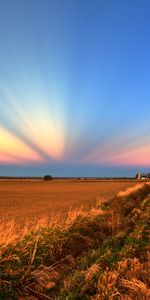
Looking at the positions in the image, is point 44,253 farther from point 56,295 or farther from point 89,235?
point 89,235

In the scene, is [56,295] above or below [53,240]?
below

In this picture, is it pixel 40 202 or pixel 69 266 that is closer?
pixel 69 266

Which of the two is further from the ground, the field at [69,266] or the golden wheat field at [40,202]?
the golden wheat field at [40,202]

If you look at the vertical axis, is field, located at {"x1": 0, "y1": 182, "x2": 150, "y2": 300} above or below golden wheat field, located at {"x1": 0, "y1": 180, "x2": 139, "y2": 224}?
below

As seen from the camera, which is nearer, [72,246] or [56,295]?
[56,295]

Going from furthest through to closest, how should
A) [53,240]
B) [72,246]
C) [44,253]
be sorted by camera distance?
1. [72,246]
2. [53,240]
3. [44,253]

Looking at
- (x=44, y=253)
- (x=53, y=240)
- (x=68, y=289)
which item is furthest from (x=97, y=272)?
(x=53, y=240)

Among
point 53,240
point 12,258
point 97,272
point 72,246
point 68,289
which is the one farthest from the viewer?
point 72,246

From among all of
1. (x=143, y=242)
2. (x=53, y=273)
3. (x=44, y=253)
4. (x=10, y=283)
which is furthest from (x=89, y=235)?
(x=10, y=283)

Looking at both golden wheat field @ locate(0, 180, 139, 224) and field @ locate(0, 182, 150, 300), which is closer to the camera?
field @ locate(0, 182, 150, 300)

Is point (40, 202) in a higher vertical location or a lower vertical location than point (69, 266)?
higher

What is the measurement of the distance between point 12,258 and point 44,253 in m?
1.80

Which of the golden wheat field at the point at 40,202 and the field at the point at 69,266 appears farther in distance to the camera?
the golden wheat field at the point at 40,202

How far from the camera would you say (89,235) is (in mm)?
15875
